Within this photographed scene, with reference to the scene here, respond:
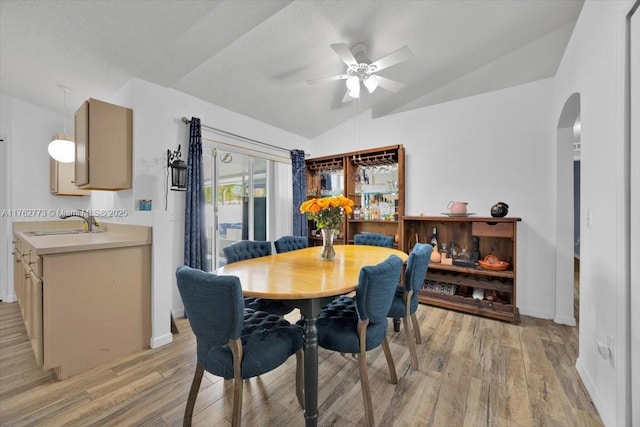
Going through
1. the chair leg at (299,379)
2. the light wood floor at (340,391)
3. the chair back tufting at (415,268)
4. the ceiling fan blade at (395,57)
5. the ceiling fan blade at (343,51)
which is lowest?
the light wood floor at (340,391)

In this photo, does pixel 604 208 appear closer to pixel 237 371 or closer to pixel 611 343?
pixel 611 343

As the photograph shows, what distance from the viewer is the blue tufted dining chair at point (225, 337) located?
1.20 meters

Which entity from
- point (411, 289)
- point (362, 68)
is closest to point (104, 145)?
point (362, 68)

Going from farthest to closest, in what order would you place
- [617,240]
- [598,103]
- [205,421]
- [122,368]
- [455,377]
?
[122,368] < [455,377] < [598,103] < [205,421] < [617,240]

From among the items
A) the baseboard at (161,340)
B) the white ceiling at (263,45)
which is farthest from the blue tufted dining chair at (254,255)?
the white ceiling at (263,45)

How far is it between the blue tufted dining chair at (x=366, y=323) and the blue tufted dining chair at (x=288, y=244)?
1.29m

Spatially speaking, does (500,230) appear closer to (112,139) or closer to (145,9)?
(145,9)

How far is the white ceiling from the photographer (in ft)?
6.09

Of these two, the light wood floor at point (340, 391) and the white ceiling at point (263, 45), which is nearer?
the light wood floor at point (340, 391)

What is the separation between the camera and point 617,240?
4.51 ft

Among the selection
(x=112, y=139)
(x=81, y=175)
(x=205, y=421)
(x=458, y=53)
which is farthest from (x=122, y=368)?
(x=458, y=53)

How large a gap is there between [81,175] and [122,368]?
174 centimetres

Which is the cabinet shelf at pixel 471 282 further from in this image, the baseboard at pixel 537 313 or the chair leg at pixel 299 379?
the chair leg at pixel 299 379

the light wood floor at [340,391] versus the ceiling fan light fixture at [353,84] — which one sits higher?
the ceiling fan light fixture at [353,84]
